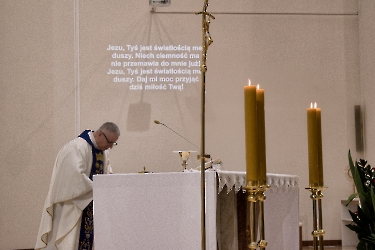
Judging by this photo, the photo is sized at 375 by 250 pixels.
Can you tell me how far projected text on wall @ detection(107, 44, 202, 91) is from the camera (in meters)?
6.55

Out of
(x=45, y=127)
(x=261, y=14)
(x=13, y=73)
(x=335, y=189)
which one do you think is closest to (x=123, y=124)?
(x=45, y=127)

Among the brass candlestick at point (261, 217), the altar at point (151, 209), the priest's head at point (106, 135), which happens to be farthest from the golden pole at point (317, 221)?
the priest's head at point (106, 135)

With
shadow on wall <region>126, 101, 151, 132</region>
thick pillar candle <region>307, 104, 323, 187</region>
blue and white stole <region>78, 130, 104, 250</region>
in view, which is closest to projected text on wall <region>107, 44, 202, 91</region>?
shadow on wall <region>126, 101, 151, 132</region>

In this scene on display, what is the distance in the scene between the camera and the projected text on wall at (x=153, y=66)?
6.55 metres

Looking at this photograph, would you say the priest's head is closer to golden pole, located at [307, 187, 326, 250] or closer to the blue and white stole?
the blue and white stole

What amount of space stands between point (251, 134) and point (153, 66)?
5655 millimetres

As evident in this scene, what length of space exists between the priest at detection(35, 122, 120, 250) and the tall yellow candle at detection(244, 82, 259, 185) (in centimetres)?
327

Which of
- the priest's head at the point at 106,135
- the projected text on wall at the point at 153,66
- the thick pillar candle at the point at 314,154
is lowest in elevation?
the thick pillar candle at the point at 314,154

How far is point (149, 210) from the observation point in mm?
3057

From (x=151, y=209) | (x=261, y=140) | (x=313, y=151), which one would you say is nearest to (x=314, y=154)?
(x=313, y=151)

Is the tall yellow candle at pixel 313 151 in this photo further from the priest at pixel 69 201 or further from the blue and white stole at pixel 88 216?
the blue and white stole at pixel 88 216

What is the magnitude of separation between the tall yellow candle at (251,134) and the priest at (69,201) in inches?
129

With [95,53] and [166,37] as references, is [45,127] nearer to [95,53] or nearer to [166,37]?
[95,53]

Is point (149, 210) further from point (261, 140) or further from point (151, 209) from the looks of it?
point (261, 140)
